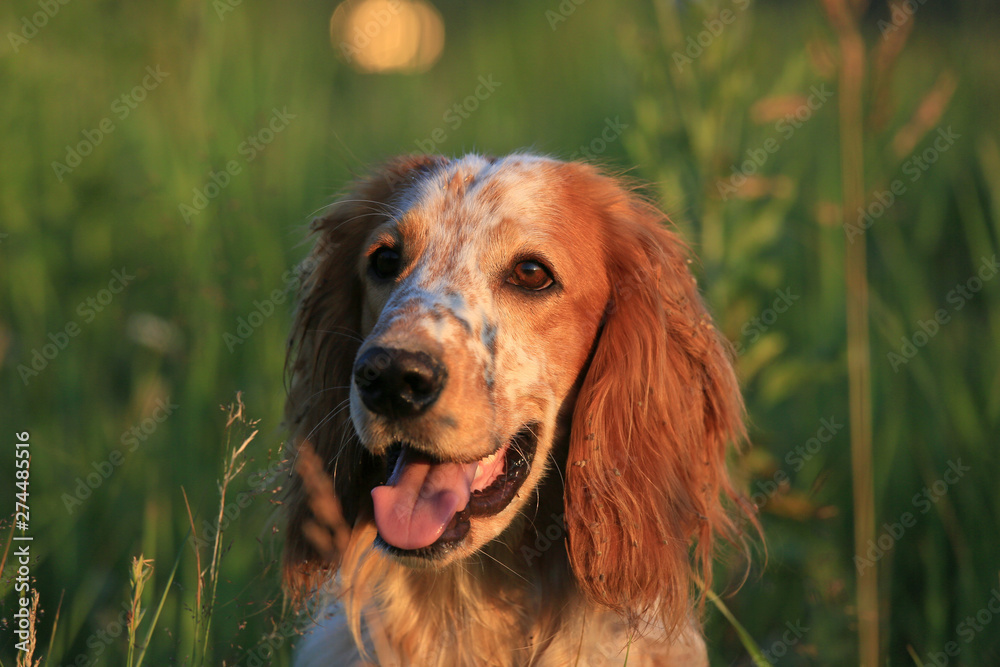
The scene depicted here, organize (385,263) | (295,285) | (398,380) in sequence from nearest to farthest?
(398,380) → (385,263) → (295,285)

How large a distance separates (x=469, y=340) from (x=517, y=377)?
0.19 m

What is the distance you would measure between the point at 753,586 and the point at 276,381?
246 cm

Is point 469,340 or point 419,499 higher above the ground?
point 469,340

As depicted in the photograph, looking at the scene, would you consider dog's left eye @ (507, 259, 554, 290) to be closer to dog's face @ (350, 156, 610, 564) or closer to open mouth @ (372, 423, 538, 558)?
dog's face @ (350, 156, 610, 564)

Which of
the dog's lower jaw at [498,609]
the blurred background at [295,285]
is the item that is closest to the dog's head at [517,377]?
the dog's lower jaw at [498,609]

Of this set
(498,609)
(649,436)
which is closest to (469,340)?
(649,436)

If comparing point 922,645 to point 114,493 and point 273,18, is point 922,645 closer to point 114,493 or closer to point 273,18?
point 114,493

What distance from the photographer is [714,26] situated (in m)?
3.46

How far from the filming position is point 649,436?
2592 mm

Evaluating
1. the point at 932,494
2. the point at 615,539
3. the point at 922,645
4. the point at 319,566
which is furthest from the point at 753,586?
the point at 319,566

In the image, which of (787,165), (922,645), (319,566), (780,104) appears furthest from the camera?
(787,165)

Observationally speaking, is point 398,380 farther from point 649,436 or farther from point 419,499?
point 649,436

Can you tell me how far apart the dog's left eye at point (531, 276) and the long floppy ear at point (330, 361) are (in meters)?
0.52

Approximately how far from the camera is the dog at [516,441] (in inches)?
89.5
